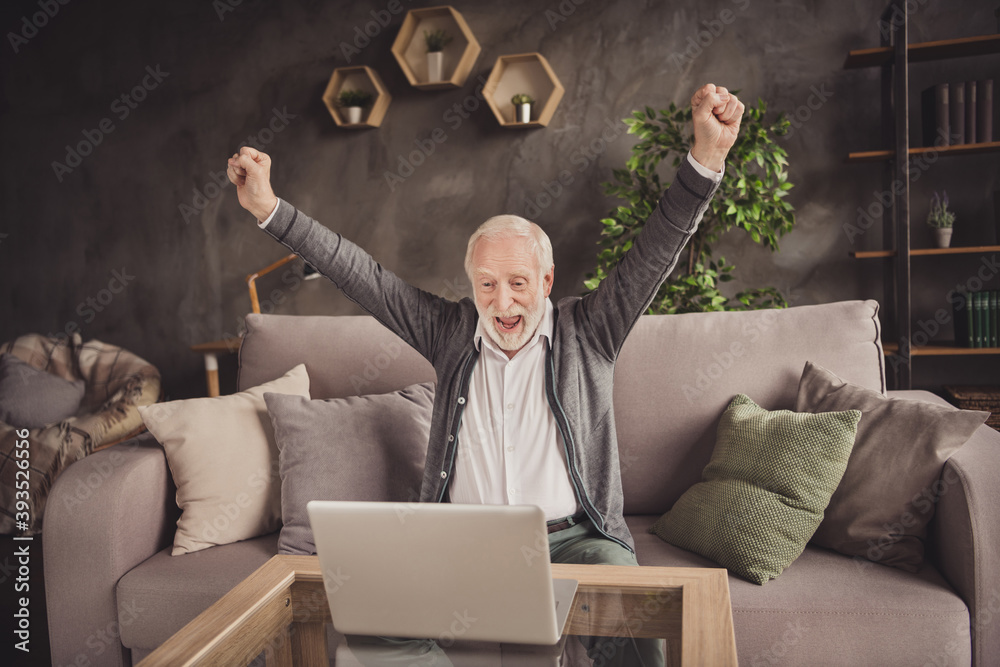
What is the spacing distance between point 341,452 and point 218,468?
31 cm

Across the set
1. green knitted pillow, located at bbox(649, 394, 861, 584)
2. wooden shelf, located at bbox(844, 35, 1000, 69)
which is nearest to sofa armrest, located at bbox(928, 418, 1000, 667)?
green knitted pillow, located at bbox(649, 394, 861, 584)

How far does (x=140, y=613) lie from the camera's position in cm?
160

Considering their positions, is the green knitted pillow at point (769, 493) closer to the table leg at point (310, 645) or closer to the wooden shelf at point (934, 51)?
the table leg at point (310, 645)

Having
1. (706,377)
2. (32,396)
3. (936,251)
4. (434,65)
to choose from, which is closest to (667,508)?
(706,377)

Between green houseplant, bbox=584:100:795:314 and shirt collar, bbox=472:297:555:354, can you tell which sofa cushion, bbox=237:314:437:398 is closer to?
shirt collar, bbox=472:297:555:354

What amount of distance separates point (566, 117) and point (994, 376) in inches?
89.1

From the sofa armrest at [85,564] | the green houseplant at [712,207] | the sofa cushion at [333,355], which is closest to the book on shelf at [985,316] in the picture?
the green houseplant at [712,207]

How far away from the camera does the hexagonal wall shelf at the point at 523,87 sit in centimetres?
342

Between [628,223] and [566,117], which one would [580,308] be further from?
[566,117]

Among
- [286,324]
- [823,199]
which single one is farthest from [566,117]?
[286,324]

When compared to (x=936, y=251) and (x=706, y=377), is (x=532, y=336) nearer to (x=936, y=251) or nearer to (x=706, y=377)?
(x=706, y=377)

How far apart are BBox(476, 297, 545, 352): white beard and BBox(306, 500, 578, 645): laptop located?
0.72m

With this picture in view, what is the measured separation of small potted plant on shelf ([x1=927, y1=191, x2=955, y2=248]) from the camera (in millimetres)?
2973

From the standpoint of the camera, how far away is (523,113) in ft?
11.2
